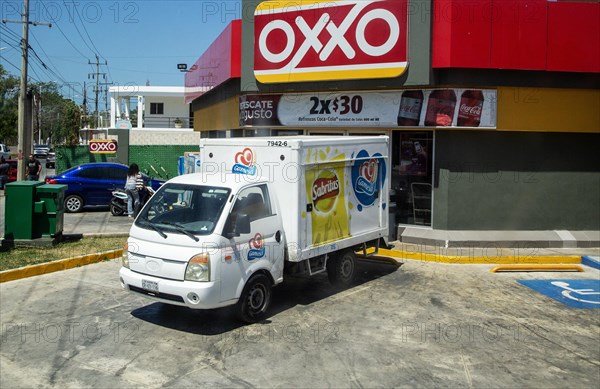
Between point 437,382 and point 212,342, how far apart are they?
9.20 feet

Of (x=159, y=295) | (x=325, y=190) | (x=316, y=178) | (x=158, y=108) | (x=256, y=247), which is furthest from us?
(x=158, y=108)

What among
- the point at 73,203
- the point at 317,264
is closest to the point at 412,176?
the point at 317,264

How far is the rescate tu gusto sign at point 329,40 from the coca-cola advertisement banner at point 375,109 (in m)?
0.72

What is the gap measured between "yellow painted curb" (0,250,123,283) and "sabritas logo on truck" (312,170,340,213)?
503cm

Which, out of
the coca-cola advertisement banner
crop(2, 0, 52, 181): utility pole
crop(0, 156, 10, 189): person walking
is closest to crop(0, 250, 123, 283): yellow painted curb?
the coca-cola advertisement banner

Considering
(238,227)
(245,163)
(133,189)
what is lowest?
(238,227)

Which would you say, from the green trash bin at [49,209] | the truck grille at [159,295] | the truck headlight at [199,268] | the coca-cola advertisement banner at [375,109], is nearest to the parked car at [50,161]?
the coca-cola advertisement banner at [375,109]

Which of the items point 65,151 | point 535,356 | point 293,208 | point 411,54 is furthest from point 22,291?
point 65,151

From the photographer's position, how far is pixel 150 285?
297 inches

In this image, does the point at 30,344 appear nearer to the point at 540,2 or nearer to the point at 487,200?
the point at 487,200

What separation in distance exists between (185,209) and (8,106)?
75073mm

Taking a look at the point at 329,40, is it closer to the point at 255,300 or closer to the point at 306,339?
the point at 255,300

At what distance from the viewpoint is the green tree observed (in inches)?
2795

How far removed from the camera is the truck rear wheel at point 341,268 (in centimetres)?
997
